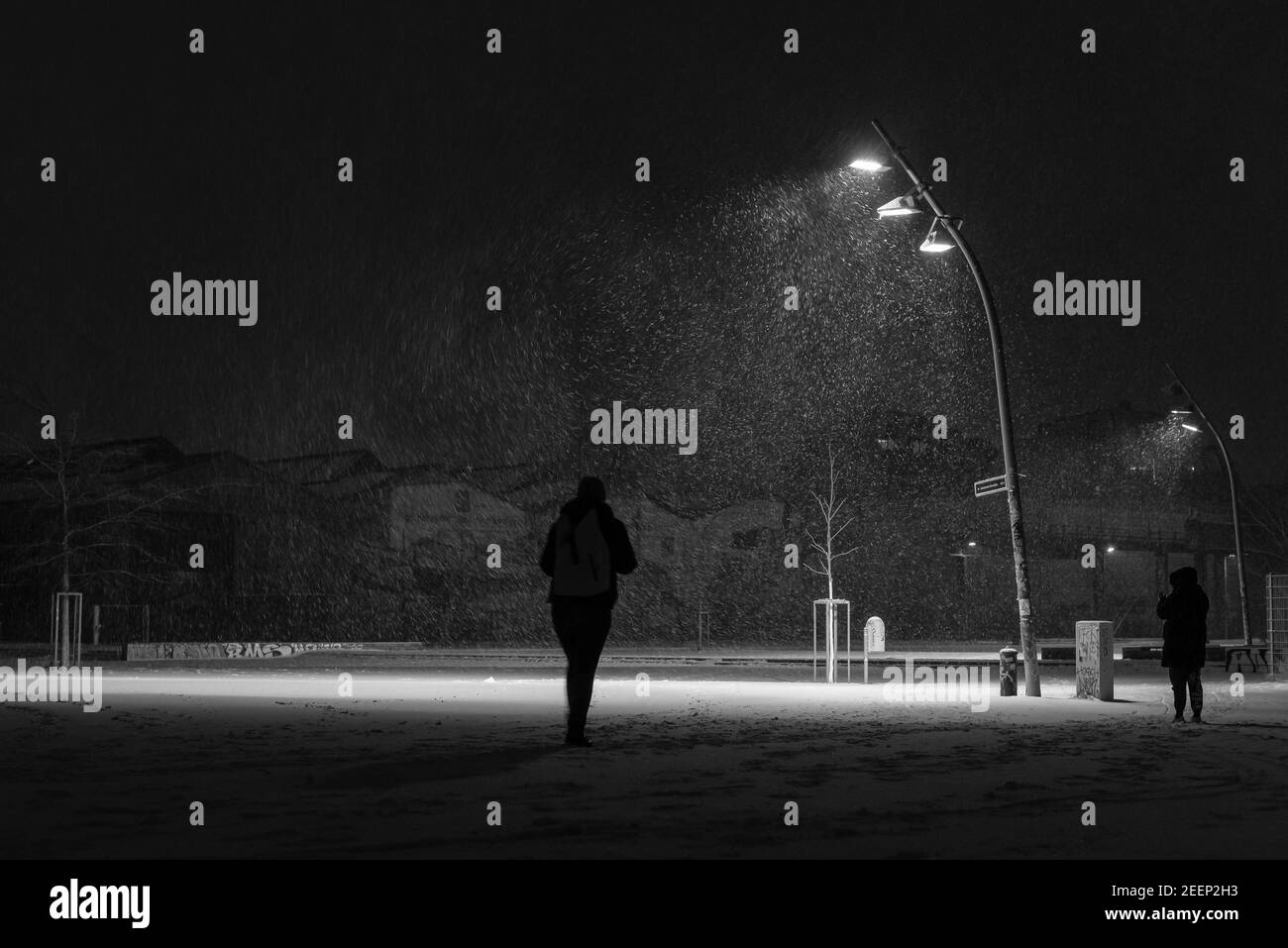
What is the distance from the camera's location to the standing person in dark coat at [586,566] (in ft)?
37.1

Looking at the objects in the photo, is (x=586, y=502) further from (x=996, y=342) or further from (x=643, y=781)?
(x=996, y=342)

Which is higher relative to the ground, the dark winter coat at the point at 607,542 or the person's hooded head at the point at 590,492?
the person's hooded head at the point at 590,492

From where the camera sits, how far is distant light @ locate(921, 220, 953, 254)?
2123 cm

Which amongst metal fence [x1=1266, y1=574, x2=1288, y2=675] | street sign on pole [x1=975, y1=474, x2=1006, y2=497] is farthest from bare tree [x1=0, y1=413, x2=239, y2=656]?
metal fence [x1=1266, y1=574, x2=1288, y2=675]

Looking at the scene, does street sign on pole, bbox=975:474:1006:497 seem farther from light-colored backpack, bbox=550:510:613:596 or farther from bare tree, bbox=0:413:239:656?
bare tree, bbox=0:413:239:656

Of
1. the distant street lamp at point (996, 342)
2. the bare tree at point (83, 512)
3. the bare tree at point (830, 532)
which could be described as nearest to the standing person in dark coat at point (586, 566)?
the distant street lamp at point (996, 342)

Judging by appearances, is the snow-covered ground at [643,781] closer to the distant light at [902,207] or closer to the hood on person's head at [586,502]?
the hood on person's head at [586,502]

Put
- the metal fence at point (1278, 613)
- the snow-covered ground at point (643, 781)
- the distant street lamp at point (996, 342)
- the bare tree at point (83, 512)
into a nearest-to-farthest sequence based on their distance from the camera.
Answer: the snow-covered ground at point (643, 781), the distant street lamp at point (996, 342), the metal fence at point (1278, 613), the bare tree at point (83, 512)

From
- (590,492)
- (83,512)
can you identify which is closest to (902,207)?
(590,492)

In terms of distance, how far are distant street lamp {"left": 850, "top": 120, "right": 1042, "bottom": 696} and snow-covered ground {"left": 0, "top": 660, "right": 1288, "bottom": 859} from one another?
103 inches

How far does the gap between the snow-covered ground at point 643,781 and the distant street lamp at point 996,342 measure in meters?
2.61

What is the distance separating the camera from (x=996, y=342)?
71.3ft
